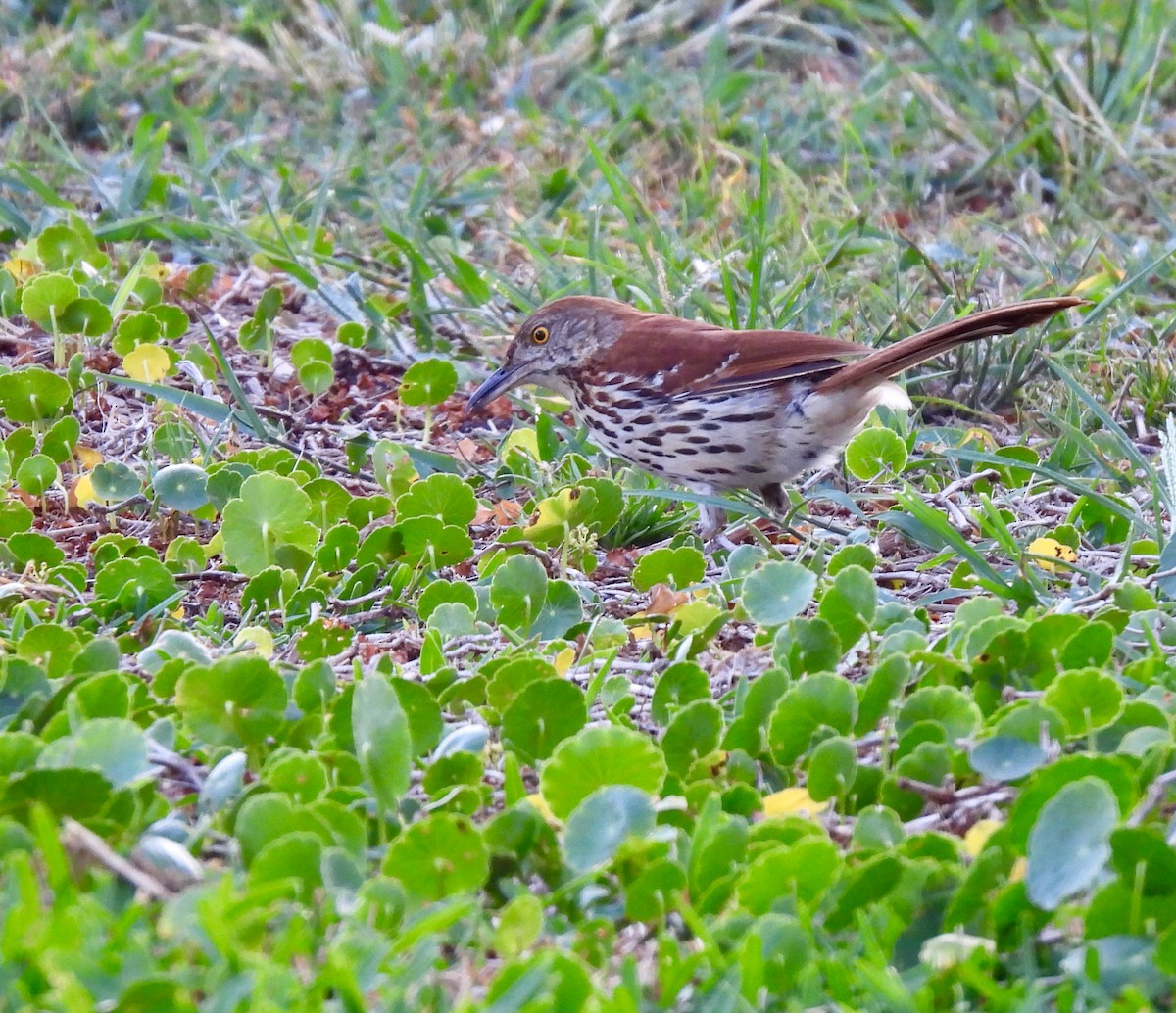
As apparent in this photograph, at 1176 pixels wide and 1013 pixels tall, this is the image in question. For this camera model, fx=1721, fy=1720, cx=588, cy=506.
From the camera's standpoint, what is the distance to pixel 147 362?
4707mm

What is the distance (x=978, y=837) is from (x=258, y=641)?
1.47m

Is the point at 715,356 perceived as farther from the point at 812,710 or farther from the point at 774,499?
the point at 812,710

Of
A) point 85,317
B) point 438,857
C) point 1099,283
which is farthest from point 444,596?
point 1099,283

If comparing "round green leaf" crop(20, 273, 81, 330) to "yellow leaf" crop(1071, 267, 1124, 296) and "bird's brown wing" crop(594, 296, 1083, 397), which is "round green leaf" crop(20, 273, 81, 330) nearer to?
"bird's brown wing" crop(594, 296, 1083, 397)

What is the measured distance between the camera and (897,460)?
3.93 meters

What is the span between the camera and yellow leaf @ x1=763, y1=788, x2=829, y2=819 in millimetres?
2516

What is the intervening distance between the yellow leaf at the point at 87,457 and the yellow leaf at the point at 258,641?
4.33 feet

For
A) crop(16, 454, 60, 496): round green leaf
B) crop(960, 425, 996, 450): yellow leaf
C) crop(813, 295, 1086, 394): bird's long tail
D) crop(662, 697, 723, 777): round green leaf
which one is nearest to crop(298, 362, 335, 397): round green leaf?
crop(16, 454, 60, 496): round green leaf

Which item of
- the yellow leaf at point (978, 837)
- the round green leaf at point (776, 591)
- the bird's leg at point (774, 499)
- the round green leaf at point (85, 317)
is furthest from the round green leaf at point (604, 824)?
the round green leaf at point (85, 317)

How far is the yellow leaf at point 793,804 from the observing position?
8.25 ft

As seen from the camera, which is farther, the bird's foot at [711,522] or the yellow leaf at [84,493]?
the bird's foot at [711,522]

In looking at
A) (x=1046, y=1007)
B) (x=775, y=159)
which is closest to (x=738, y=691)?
(x=1046, y=1007)

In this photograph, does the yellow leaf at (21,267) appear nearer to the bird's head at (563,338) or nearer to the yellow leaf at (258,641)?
the bird's head at (563,338)

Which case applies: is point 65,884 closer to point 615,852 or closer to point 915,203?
point 615,852
